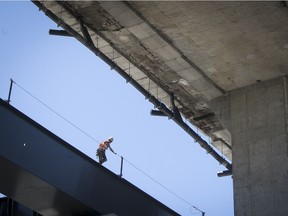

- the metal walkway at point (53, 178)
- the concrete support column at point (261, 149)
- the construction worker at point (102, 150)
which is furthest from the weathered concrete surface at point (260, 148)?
the construction worker at point (102, 150)

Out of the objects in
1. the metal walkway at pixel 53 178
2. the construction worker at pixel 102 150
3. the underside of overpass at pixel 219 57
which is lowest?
the metal walkway at pixel 53 178

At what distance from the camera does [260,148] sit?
999 inches

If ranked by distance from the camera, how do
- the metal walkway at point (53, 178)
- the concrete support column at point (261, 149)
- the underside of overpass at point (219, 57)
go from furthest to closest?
the concrete support column at point (261, 149), the underside of overpass at point (219, 57), the metal walkway at point (53, 178)

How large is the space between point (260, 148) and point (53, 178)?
286 inches

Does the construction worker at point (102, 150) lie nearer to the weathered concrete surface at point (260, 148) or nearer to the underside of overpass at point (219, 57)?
the underside of overpass at point (219, 57)

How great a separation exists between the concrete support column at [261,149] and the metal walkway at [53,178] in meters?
3.28

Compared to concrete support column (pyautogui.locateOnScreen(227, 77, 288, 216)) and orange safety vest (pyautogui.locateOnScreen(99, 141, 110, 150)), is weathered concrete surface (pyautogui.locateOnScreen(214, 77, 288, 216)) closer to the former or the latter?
concrete support column (pyautogui.locateOnScreen(227, 77, 288, 216))

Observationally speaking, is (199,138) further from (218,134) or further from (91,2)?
(91,2)

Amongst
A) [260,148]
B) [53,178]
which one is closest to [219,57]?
[260,148]

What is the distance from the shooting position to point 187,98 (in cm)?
2862

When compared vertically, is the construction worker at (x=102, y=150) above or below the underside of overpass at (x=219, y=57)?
below

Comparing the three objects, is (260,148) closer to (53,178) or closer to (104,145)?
(104,145)

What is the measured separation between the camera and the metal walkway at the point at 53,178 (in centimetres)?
2059

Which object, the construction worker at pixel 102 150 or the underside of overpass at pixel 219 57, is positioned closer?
the underside of overpass at pixel 219 57
